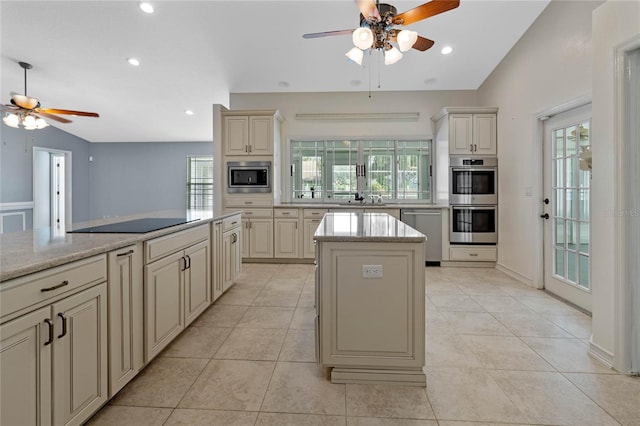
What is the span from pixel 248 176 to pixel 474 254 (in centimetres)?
363

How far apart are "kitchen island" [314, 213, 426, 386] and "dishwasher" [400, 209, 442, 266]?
3.03 meters

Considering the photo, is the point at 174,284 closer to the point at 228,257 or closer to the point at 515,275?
the point at 228,257

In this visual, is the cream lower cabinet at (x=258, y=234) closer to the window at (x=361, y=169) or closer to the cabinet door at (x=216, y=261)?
the window at (x=361, y=169)

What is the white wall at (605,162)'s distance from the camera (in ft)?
6.28

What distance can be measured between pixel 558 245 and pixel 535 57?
2.20m

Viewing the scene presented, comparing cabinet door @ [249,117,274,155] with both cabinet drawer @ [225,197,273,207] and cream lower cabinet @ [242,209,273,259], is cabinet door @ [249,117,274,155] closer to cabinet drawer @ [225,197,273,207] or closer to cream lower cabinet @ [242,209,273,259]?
cabinet drawer @ [225,197,273,207]

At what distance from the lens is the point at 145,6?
350 cm

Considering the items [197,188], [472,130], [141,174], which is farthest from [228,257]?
[141,174]

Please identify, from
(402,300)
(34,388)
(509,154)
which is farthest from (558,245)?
(34,388)

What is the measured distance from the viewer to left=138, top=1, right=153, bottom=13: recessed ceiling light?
3.47 m

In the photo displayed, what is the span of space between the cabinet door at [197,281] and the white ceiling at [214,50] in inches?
110

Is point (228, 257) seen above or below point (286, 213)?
below

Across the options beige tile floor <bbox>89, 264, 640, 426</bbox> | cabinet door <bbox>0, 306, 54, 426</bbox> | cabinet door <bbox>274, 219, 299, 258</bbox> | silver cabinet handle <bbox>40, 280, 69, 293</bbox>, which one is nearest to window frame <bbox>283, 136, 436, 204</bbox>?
cabinet door <bbox>274, 219, 299, 258</bbox>

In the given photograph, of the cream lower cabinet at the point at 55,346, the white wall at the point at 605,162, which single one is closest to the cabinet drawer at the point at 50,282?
the cream lower cabinet at the point at 55,346
